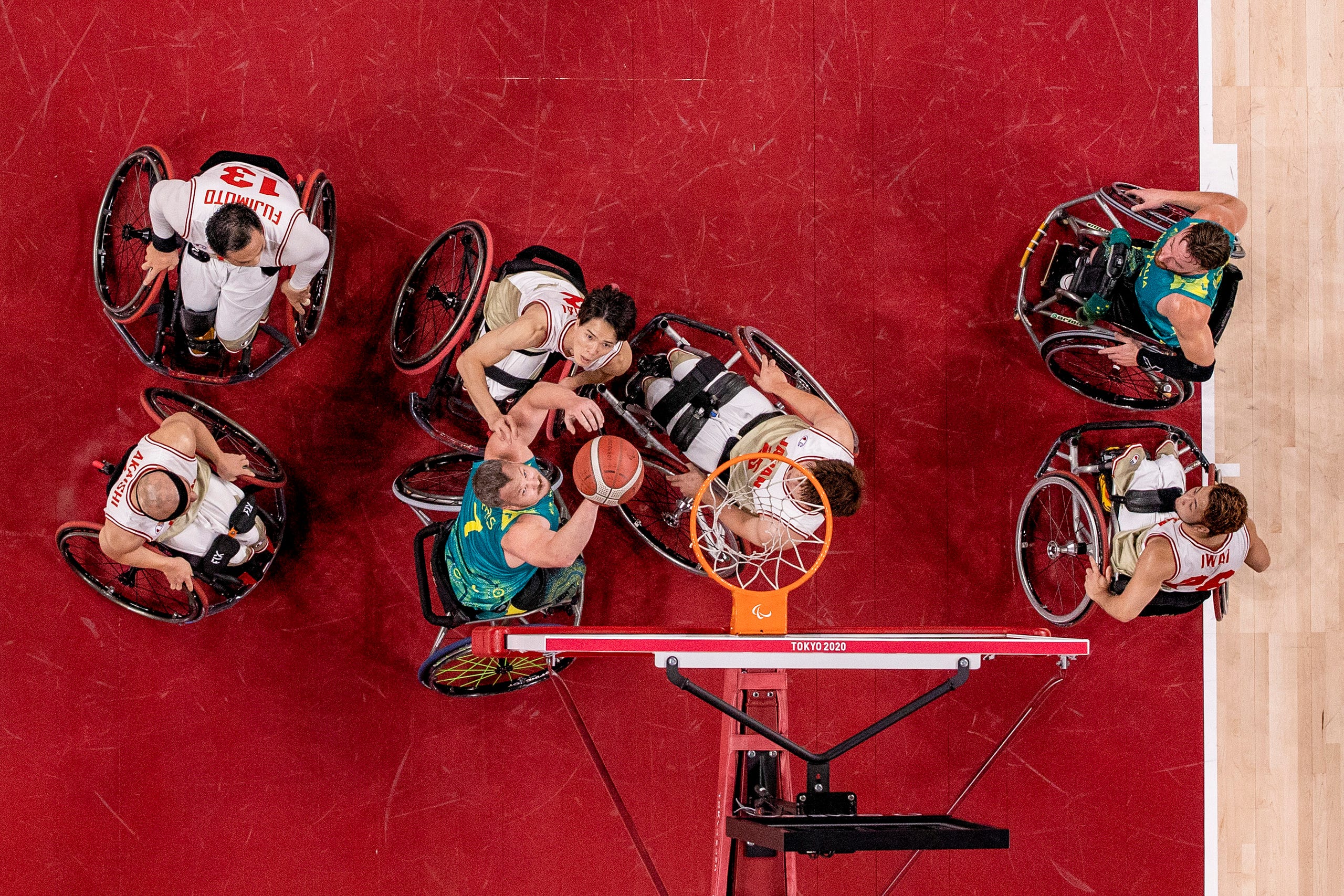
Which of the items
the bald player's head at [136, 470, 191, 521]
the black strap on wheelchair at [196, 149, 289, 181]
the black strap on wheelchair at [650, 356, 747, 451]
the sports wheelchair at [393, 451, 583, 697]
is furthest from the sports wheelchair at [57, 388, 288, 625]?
the black strap on wheelchair at [650, 356, 747, 451]

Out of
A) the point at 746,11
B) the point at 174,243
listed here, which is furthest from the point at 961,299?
the point at 174,243

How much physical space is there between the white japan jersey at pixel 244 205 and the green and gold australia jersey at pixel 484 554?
170 cm

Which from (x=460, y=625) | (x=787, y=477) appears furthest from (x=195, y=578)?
(x=787, y=477)

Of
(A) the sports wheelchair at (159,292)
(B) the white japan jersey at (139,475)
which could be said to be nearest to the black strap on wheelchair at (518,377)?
(A) the sports wheelchair at (159,292)

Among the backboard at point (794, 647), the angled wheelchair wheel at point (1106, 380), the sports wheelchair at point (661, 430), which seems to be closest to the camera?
the backboard at point (794, 647)

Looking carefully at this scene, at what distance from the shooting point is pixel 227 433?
5.79 meters

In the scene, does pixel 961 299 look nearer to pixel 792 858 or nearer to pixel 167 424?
pixel 792 858

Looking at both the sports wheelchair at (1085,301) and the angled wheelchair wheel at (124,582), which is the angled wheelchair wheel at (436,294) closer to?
the angled wheelchair wheel at (124,582)

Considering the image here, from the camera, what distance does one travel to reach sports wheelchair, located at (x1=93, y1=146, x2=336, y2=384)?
5.55 meters

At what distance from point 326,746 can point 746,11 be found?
5572 millimetres

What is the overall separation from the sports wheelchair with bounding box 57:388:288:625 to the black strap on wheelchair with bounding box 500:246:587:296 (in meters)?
2.02

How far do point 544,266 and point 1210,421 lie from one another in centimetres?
458

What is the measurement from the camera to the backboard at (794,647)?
3957 mm

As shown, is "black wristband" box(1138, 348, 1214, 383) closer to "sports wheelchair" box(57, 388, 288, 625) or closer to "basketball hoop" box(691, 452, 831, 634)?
"basketball hoop" box(691, 452, 831, 634)
